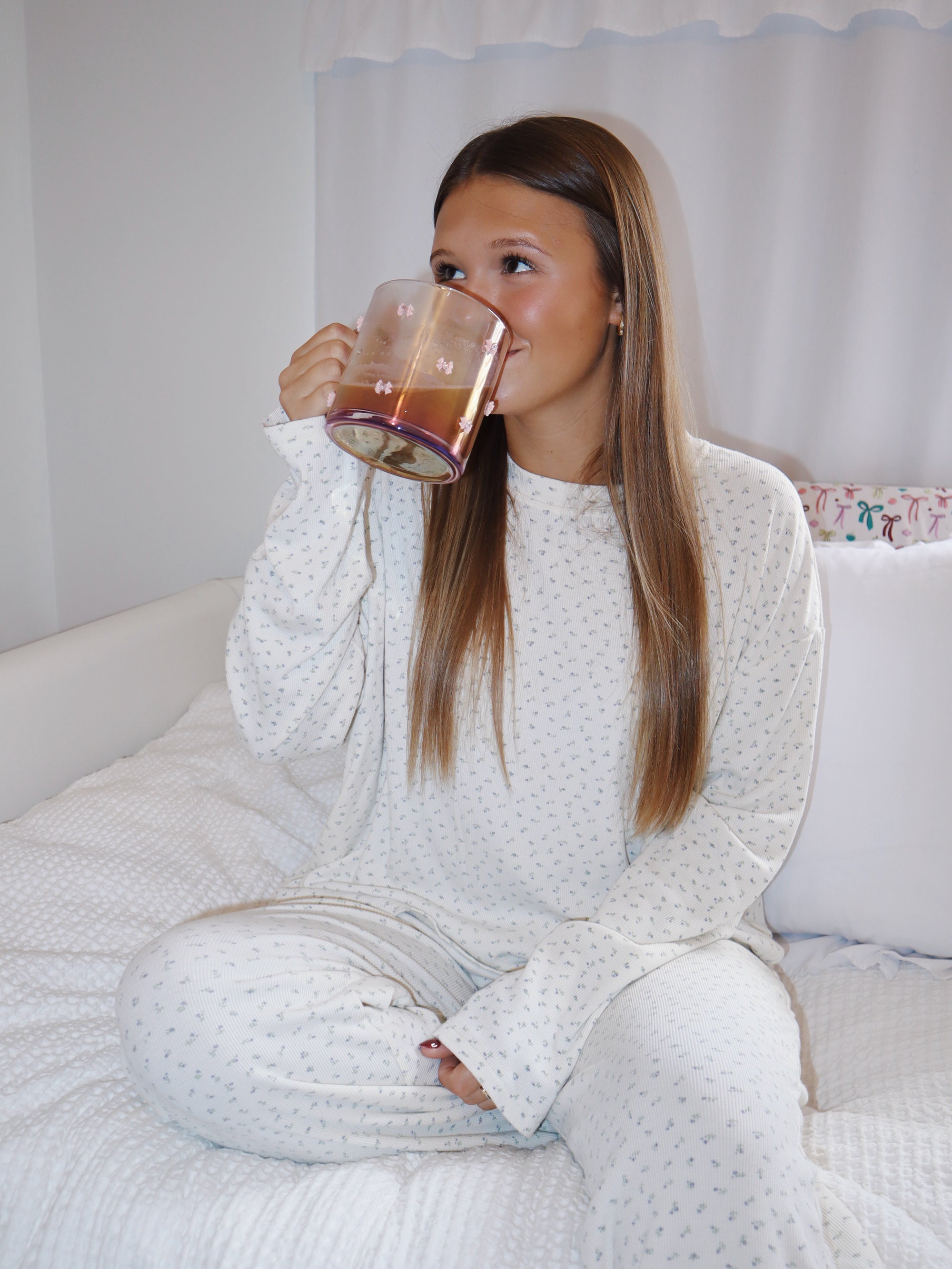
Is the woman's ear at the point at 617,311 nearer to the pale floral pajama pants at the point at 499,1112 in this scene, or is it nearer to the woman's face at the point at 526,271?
the woman's face at the point at 526,271

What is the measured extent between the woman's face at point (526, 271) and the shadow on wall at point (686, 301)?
70cm

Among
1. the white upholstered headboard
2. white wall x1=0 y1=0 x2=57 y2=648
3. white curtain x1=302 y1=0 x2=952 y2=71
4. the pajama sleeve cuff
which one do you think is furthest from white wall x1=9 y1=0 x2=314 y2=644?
the pajama sleeve cuff

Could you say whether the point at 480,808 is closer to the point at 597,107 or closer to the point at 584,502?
the point at 584,502

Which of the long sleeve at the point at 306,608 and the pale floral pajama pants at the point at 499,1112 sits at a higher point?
the long sleeve at the point at 306,608

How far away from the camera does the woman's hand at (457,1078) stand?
84 centimetres

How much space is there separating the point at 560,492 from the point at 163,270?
1.23 m

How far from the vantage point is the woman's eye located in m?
0.93

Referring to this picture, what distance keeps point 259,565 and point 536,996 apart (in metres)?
0.45

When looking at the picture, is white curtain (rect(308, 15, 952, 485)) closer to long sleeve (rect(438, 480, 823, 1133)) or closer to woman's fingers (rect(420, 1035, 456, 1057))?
long sleeve (rect(438, 480, 823, 1133))

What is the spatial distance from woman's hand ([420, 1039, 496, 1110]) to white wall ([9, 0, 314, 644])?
1316mm

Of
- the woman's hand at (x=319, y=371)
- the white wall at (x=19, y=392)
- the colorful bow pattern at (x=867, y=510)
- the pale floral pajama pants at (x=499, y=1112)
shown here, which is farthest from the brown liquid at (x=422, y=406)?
the white wall at (x=19, y=392)

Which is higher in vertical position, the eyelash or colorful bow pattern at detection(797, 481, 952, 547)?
the eyelash

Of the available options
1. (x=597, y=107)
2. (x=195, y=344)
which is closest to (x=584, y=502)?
(x=597, y=107)

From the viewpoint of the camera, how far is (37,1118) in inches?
31.2
